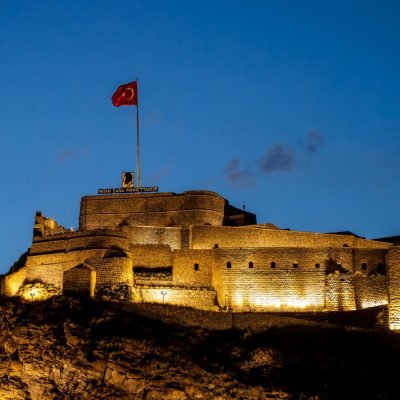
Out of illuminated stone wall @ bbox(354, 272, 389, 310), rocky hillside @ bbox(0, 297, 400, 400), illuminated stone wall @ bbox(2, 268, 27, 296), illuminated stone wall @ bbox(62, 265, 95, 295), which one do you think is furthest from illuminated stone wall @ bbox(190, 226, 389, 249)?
illuminated stone wall @ bbox(2, 268, 27, 296)

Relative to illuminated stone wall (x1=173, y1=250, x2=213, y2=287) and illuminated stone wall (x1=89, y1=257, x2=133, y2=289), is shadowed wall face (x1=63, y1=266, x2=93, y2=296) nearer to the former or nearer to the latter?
illuminated stone wall (x1=89, y1=257, x2=133, y2=289)

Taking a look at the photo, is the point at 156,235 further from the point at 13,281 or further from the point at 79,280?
the point at 13,281

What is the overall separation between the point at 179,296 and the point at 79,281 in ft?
24.3

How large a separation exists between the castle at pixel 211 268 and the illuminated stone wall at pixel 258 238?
0.08 meters

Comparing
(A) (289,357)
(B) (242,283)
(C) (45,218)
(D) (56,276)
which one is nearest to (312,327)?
(A) (289,357)

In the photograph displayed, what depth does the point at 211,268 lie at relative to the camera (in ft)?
237

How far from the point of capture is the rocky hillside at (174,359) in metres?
57.9

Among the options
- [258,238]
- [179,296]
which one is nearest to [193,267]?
[179,296]

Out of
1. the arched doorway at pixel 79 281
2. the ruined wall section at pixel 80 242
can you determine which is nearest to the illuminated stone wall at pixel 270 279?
the ruined wall section at pixel 80 242

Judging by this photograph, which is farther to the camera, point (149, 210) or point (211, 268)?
point (149, 210)

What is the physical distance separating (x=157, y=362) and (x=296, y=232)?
21301mm

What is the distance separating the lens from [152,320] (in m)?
63.5

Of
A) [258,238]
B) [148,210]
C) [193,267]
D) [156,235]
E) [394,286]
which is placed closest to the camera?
[394,286]

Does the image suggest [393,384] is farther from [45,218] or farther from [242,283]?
[45,218]
